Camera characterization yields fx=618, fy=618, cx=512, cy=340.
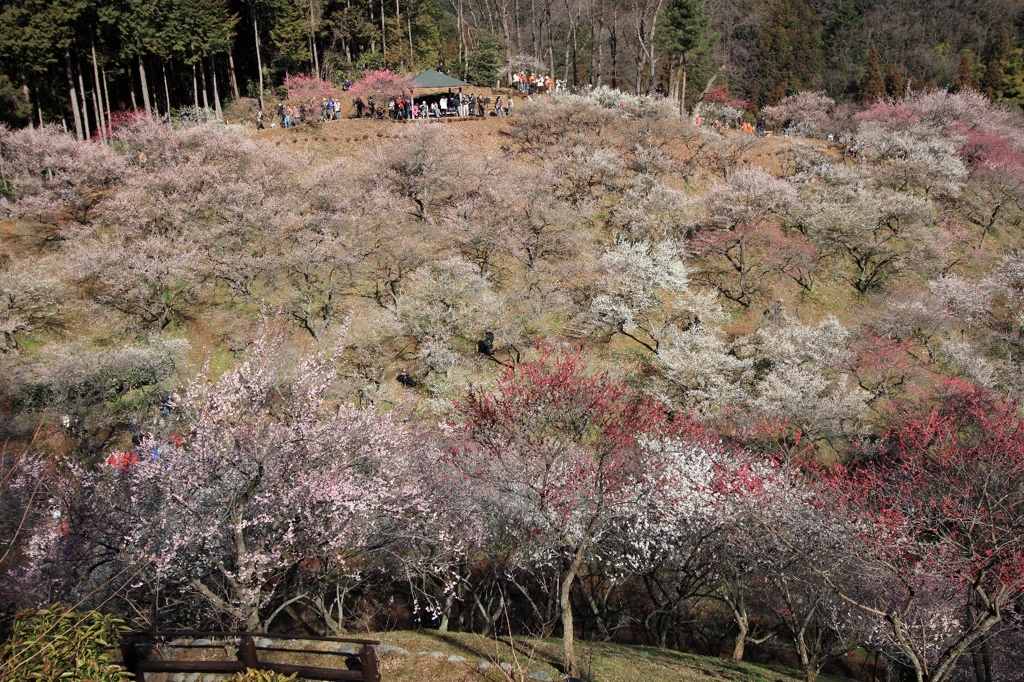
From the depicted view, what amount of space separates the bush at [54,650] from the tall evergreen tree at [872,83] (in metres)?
61.0

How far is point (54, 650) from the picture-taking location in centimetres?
450

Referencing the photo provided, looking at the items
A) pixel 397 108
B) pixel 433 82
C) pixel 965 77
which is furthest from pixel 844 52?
pixel 397 108

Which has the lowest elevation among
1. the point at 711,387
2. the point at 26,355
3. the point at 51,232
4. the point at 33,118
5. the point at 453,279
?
the point at 711,387

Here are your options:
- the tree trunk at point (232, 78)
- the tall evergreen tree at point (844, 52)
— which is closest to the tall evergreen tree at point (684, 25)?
the tall evergreen tree at point (844, 52)

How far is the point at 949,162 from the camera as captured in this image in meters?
35.8

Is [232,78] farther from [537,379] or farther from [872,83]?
[872,83]

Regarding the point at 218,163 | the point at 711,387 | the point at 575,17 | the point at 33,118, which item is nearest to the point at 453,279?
the point at 711,387

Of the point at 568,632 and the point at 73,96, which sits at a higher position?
the point at 73,96

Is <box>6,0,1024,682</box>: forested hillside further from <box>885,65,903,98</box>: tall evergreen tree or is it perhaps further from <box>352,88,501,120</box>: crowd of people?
<box>885,65,903,98</box>: tall evergreen tree

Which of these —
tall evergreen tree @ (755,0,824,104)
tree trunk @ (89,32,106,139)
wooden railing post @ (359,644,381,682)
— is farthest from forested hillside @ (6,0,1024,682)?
tall evergreen tree @ (755,0,824,104)

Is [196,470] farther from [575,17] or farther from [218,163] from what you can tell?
[575,17]

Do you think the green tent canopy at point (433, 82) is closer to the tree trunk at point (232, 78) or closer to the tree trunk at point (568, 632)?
the tree trunk at point (232, 78)

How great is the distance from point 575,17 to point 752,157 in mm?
25317

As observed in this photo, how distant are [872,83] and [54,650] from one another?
6409 cm
